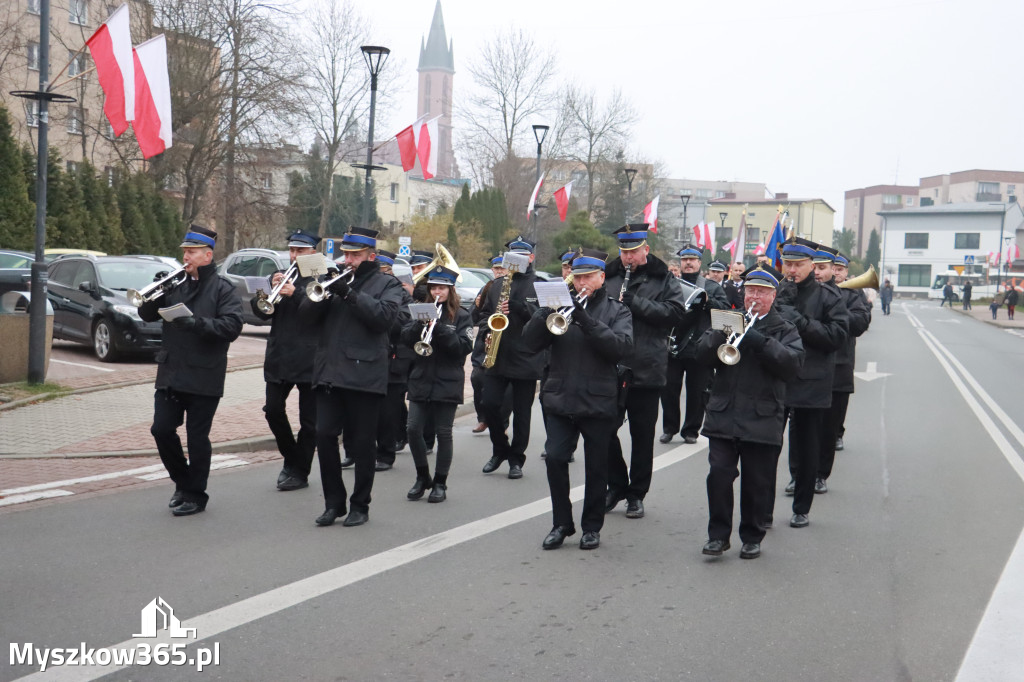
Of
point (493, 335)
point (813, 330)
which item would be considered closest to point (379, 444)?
point (493, 335)

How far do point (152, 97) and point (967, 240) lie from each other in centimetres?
10002

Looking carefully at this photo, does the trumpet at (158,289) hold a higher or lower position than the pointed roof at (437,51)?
lower

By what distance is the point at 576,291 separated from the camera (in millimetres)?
6836

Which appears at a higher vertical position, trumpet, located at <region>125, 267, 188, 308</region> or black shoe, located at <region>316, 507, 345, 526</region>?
trumpet, located at <region>125, 267, 188, 308</region>

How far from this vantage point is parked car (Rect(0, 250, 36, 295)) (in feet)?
65.2

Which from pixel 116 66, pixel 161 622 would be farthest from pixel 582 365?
pixel 116 66

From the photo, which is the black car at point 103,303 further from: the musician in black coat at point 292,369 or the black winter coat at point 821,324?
the black winter coat at point 821,324

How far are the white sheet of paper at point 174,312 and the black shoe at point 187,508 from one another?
1333 mm

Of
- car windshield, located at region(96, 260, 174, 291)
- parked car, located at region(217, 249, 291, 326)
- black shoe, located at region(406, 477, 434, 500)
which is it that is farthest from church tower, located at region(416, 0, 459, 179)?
black shoe, located at region(406, 477, 434, 500)

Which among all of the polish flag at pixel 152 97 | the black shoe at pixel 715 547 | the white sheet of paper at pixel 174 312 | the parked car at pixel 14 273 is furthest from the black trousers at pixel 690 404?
the parked car at pixel 14 273

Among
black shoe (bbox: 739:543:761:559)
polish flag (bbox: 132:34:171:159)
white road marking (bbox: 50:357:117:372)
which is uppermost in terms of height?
polish flag (bbox: 132:34:171:159)

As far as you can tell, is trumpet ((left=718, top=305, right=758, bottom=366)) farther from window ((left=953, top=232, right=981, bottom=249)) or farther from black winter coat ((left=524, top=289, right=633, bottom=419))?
window ((left=953, top=232, right=981, bottom=249))

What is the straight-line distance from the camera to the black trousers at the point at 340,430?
7.12 meters

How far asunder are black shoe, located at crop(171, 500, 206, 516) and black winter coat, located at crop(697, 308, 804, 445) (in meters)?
3.61
